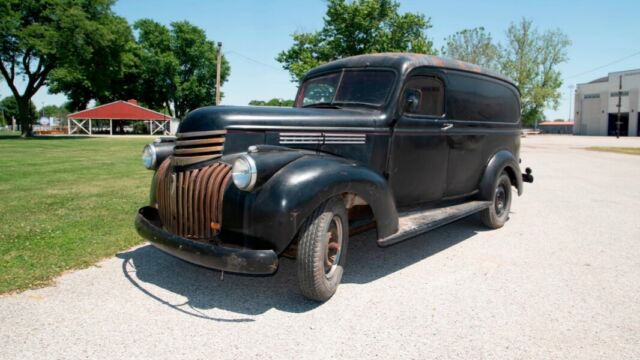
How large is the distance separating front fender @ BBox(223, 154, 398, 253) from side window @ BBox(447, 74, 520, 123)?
91.0 inches

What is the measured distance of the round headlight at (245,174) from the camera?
3061 millimetres

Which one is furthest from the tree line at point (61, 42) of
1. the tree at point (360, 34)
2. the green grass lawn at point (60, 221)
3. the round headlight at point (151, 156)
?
the round headlight at point (151, 156)

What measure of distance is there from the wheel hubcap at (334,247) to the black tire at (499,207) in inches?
117

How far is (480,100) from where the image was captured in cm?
553

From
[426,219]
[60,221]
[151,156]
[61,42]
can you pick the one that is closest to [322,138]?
[426,219]

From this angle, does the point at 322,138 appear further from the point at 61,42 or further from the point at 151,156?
the point at 61,42

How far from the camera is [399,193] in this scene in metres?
4.47

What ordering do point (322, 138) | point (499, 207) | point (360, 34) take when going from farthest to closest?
point (360, 34) → point (499, 207) → point (322, 138)

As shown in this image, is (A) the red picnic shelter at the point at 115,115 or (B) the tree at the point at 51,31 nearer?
(B) the tree at the point at 51,31

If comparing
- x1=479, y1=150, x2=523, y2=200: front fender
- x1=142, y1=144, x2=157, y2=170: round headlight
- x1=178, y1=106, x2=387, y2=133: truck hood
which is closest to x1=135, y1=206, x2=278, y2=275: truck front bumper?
x1=178, y1=106, x2=387, y2=133: truck hood

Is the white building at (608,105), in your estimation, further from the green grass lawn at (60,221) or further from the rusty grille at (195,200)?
the rusty grille at (195,200)

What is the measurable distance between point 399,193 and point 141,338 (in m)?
2.68

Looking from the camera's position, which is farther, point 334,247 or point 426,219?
point 426,219

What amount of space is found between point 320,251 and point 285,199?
478mm
